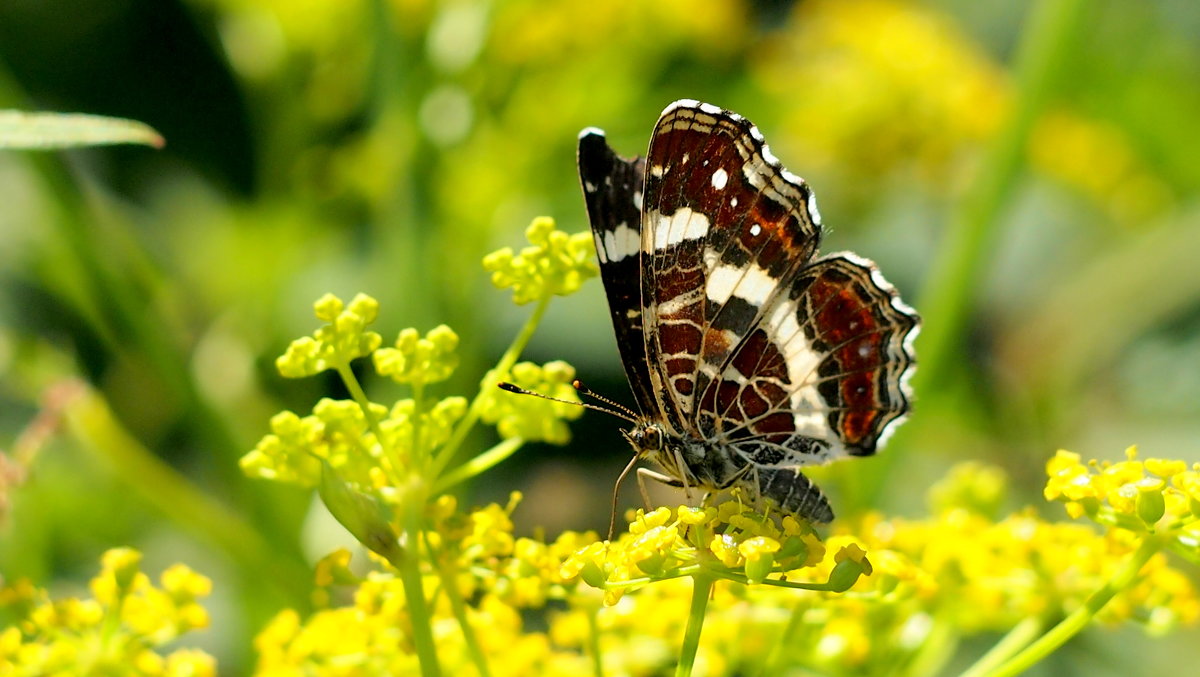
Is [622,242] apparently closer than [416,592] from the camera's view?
No

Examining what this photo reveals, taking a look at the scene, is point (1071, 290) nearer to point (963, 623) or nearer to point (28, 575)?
point (963, 623)

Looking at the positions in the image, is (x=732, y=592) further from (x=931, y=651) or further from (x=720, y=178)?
(x=720, y=178)

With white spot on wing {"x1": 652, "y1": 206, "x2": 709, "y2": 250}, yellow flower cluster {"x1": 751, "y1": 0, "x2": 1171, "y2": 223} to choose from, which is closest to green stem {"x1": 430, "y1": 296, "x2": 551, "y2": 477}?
white spot on wing {"x1": 652, "y1": 206, "x2": 709, "y2": 250}

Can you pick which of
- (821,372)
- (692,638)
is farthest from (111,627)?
(821,372)

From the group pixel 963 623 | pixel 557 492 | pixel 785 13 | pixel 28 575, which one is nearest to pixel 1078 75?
pixel 785 13

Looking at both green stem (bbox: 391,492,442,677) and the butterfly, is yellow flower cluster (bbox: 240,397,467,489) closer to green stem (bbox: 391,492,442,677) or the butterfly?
green stem (bbox: 391,492,442,677)

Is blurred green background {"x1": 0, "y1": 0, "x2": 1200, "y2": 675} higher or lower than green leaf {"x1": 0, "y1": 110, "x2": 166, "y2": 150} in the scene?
higher
